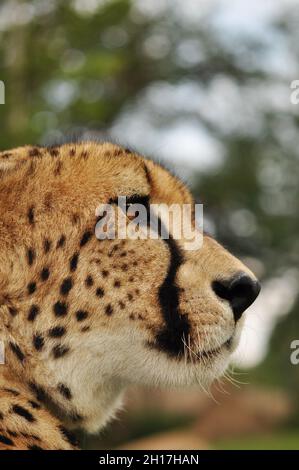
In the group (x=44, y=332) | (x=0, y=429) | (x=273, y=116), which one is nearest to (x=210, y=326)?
(x=44, y=332)

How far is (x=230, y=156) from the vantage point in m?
21.6

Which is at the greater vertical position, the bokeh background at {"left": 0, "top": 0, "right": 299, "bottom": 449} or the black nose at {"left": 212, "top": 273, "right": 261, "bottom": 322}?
the bokeh background at {"left": 0, "top": 0, "right": 299, "bottom": 449}

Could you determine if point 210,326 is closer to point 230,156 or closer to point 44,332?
point 44,332

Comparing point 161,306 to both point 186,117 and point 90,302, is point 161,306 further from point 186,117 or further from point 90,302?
point 186,117

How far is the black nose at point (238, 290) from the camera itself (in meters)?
2.47

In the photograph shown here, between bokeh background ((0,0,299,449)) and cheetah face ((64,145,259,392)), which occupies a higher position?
bokeh background ((0,0,299,449))

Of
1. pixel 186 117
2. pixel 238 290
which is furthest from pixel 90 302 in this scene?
pixel 186 117

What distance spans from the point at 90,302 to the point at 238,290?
46 cm

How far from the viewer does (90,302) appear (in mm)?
2439

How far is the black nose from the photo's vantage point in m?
2.47

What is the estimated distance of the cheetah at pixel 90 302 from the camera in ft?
7.79

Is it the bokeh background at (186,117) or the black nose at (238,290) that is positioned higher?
the bokeh background at (186,117)

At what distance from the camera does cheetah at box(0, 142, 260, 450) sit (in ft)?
7.79

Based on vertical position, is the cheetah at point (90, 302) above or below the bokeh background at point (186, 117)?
below
